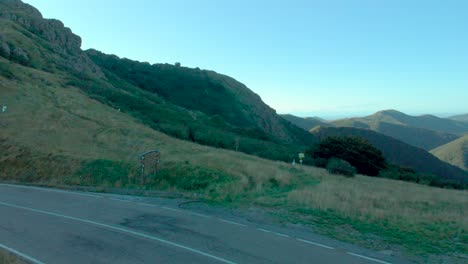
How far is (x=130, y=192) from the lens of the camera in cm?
1622

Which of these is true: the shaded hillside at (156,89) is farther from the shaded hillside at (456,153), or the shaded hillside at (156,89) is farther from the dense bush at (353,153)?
the shaded hillside at (456,153)

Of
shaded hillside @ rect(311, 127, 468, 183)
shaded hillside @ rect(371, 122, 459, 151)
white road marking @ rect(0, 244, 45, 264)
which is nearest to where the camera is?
white road marking @ rect(0, 244, 45, 264)

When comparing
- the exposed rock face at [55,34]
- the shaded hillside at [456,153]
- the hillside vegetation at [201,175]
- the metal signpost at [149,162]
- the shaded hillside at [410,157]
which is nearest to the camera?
the hillside vegetation at [201,175]

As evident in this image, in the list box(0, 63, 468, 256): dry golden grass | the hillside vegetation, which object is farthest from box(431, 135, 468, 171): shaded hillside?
box(0, 63, 468, 256): dry golden grass

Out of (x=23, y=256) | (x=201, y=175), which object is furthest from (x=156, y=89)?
(x=23, y=256)

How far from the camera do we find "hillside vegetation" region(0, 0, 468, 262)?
1109cm

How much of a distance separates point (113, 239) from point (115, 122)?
933 inches

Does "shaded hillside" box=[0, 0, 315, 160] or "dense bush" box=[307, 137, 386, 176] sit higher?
"shaded hillside" box=[0, 0, 315, 160]

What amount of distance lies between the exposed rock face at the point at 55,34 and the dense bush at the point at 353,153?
128 feet

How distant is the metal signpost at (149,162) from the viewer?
1980cm

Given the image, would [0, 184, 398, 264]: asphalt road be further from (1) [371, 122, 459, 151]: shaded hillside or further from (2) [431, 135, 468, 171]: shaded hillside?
(1) [371, 122, 459, 151]: shaded hillside

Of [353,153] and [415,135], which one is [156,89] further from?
[415,135]

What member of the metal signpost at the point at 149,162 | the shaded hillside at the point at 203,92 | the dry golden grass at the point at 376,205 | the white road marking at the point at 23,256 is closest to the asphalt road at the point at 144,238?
the white road marking at the point at 23,256

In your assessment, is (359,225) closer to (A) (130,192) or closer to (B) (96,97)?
(A) (130,192)
